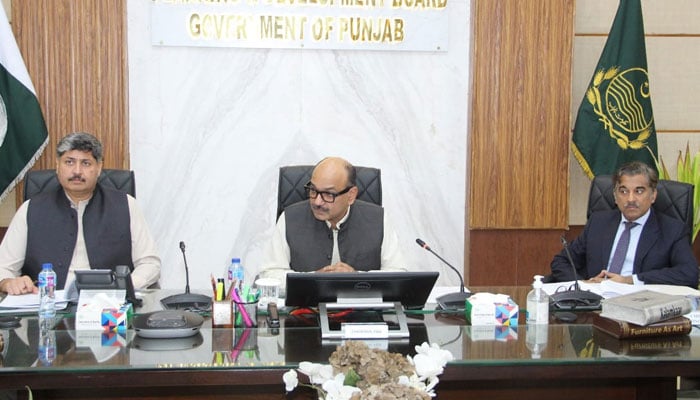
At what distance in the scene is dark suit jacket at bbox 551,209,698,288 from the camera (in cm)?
321

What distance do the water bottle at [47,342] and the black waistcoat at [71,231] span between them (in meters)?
0.86

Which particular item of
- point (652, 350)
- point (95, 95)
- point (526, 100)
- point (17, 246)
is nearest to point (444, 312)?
point (652, 350)

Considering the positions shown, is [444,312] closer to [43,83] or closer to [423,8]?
[423,8]

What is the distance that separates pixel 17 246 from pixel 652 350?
246 cm

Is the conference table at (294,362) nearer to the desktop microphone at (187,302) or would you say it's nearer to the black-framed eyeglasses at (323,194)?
the desktop microphone at (187,302)

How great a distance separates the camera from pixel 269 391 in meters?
2.11

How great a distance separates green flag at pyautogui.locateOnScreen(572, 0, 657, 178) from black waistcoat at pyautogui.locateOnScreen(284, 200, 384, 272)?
5.51 ft

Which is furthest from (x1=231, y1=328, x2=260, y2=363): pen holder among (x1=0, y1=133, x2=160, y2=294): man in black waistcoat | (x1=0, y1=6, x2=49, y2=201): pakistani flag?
(x1=0, y1=6, x2=49, y2=201): pakistani flag

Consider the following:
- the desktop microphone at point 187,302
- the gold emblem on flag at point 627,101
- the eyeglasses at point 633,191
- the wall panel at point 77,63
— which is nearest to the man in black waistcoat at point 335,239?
the desktop microphone at point 187,302

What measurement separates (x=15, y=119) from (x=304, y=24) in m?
1.62

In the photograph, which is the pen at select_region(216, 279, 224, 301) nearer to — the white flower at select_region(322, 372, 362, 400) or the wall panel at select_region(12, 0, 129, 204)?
the white flower at select_region(322, 372, 362, 400)

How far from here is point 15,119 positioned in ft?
13.1

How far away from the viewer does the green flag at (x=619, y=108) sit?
171 inches

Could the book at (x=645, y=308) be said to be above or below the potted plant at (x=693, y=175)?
below
